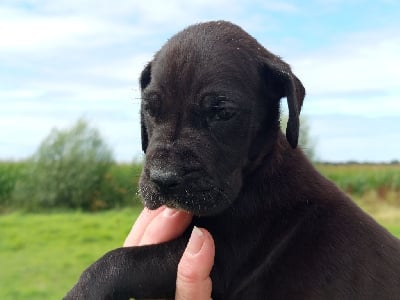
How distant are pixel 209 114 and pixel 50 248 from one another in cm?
2078

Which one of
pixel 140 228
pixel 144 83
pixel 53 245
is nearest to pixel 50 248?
pixel 53 245

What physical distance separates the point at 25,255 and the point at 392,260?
1974cm

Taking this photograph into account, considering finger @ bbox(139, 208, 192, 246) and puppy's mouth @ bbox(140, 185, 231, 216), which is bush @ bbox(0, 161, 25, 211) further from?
puppy's mouth @ bbox(140, 185, 231, 216)

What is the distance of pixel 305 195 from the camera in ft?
12.5

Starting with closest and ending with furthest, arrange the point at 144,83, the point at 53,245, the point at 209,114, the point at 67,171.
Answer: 1. the point at 209,114
2. the point at 144,83
3. the point at 53,245
4. the point at 67,171

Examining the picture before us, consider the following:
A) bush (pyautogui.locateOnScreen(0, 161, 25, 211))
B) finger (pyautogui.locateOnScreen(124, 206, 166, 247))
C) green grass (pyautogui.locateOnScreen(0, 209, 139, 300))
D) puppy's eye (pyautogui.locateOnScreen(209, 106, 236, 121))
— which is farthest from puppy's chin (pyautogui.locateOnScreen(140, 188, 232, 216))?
bush (pyautogui.locateOnScreen(0, 161, 25, 211))

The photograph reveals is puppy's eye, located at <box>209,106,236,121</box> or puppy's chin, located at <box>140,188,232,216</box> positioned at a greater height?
puppy's eye, located at <box>209,106,236,121</box>

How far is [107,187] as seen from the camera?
1314 inches

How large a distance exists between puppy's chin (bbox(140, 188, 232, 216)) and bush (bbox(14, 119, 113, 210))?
27.8 meters

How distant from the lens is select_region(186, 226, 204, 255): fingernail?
3355mm

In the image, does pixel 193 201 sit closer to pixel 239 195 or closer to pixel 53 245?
pixel 239 195

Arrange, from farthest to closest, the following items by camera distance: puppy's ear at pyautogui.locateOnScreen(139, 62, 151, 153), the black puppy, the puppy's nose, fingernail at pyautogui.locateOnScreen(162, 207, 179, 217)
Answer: puppy's ear at pyautogui.locateOnScreen(139, 62, 151, 153) → fingernail at pyautogui.locateOnScreen(162, 207, 179, 217) → the black puppy → the puppy's nose

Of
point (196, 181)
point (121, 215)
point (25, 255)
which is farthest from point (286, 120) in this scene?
point (121, 215)

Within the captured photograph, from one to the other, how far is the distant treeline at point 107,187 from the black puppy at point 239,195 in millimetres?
28042
